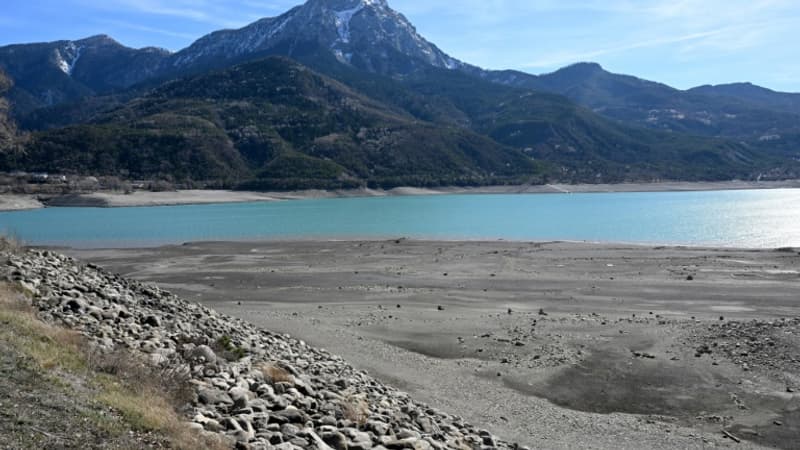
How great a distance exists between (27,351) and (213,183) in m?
149

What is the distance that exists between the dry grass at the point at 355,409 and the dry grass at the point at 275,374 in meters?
1.10

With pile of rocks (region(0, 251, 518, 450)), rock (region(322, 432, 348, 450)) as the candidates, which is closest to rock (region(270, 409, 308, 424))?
pile of rocks (region(0, 251, 518, 450))

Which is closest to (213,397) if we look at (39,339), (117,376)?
(117,376)

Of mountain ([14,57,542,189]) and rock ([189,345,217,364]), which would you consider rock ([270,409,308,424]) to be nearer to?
rock ([189,345,217,364])

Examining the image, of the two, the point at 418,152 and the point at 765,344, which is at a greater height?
the point at 418,152

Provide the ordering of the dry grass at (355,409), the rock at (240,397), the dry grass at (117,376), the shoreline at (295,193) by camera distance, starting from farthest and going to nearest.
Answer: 1. the shoreline at (295,193)
2. the dry grass at (355,409)
3. the rock at (240,397)
4. the dry grass at (117,376)

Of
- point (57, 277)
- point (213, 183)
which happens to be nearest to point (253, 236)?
point (57, 277)

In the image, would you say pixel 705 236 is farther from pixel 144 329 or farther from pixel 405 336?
pixel 144 329

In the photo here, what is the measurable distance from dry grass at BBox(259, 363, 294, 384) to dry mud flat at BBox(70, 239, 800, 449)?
161 inches

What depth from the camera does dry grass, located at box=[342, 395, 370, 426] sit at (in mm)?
9250

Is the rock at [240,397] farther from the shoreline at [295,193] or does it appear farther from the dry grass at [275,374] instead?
the shoreline at [295,193]

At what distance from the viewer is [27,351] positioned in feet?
25.7

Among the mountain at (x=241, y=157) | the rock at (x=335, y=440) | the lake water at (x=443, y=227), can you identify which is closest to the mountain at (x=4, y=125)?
the rock at (x=335, y=440)

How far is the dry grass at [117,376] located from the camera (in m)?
6.68
